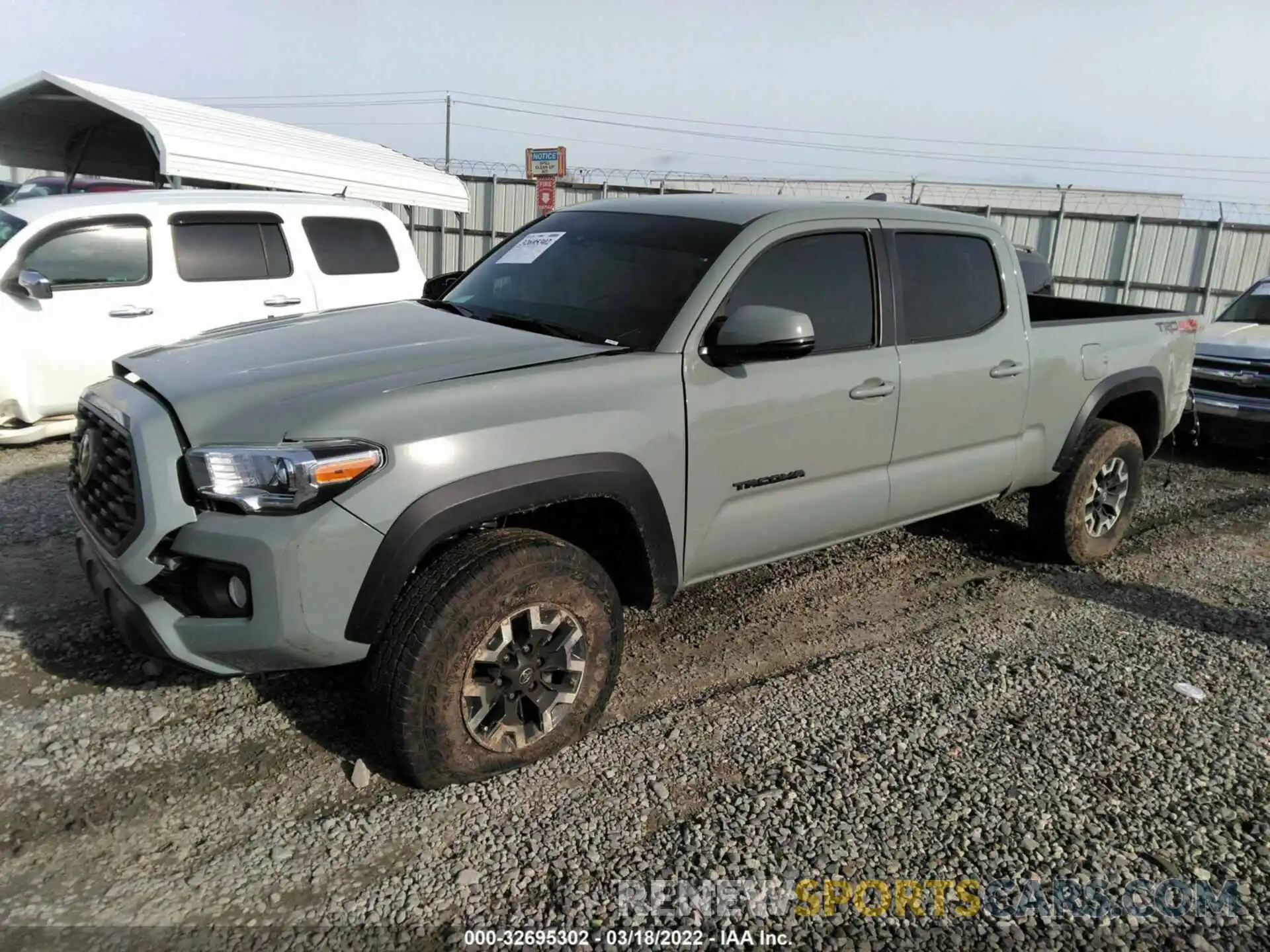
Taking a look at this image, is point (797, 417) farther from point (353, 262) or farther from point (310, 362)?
point (353, 262)

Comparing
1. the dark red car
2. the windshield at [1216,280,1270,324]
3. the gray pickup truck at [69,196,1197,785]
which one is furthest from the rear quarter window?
the windshield at [1216,280,1270,324]

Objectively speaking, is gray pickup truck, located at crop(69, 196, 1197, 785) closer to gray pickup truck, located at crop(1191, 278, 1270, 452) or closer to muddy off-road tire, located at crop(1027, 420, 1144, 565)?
muddy off-road tire, located at crop(1027, 420, 1144, 565)

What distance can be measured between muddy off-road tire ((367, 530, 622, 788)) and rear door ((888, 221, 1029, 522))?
1.71m

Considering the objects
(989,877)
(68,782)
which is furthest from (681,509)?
(68,782)

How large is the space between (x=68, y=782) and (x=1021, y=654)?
3.69 meters

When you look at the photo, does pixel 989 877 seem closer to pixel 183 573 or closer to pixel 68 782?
pixel 183 573

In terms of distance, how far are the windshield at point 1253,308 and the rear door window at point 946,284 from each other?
607 centimetres

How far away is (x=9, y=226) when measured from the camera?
6.56 metres

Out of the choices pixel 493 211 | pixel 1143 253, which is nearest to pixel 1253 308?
pixel 1143 253

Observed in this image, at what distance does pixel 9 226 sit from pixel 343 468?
18.4 feet

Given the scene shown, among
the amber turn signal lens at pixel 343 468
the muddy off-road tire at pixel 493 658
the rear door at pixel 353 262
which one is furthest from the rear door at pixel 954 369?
the rear door at pixel 353 262

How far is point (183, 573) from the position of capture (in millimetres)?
2715

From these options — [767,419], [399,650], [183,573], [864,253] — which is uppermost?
[864,253]

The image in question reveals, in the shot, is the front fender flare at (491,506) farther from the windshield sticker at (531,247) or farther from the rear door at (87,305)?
the rear door at (87,305)
